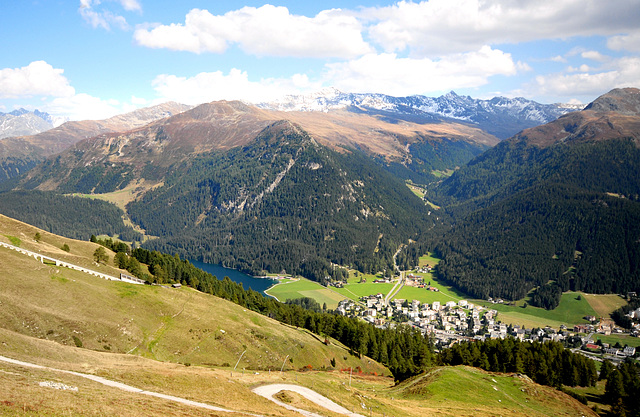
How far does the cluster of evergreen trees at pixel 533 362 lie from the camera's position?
11969 cm

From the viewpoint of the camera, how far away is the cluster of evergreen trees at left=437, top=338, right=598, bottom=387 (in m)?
120

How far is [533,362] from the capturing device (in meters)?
121

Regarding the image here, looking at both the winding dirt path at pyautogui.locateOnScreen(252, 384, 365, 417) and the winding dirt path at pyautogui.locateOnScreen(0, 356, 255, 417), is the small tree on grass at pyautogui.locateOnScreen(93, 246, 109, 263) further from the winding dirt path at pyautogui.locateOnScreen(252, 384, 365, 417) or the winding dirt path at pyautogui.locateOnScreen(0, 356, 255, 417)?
the winding dirt path at pyautogui.locateOnScreen(252, 384, 365, 417)

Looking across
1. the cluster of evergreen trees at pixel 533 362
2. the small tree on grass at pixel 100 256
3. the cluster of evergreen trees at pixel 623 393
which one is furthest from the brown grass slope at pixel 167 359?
the cluster of evergreen trees at pixel 533 362

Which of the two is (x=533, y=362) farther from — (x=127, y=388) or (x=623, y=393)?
(x=127, y=388)

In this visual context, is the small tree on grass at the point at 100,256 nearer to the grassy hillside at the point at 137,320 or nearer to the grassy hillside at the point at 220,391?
the grassy hillside at the point at 137,320


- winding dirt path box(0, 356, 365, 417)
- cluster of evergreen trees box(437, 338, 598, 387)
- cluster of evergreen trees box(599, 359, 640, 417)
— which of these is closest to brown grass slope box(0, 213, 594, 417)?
winding dirt path box(0, 356, 365, 417)

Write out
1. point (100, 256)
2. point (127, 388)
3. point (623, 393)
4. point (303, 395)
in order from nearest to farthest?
point (127, 388) → point (303, 395) → point (623, 393) → point (100, 256)

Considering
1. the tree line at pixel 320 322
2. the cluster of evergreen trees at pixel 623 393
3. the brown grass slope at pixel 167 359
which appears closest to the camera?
the brown grass slope at pixel 167 359

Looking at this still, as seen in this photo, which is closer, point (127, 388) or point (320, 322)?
point (127, 388)

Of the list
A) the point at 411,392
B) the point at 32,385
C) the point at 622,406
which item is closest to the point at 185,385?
the point at 32,385

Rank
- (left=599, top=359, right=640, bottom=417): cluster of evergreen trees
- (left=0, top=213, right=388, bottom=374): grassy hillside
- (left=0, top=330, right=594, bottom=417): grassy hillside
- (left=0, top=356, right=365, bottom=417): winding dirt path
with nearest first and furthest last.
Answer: (left=0, top=330, right=594, bottom=417): grassy hillside, (left=0, top=356, right=365, bottom=417): winding dirt path, (left=0, top=213, right=388, bottom=374): grassy hillside, (left=599, top=359, right=640, bottom=417): cluster of evergreen trees

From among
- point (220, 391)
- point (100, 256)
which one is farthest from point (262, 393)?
point (100, 256)

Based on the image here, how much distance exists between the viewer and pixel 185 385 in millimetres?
55281
